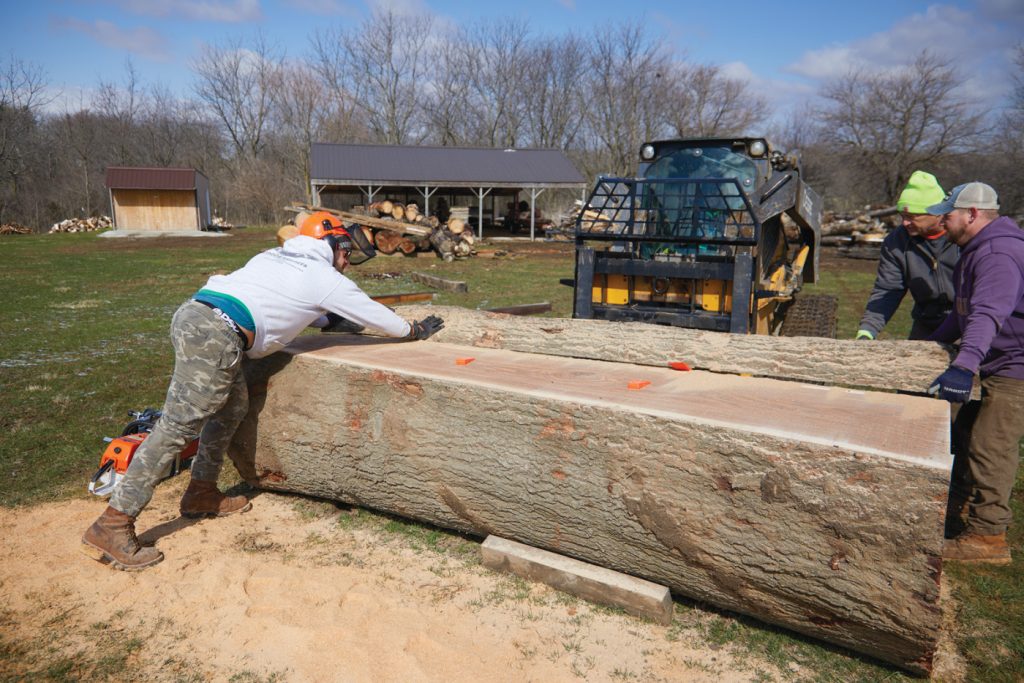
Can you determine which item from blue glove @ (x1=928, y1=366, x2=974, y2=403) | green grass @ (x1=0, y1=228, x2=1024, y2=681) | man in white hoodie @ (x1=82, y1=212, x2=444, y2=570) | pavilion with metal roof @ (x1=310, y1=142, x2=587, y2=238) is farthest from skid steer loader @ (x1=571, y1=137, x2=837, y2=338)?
pavilion with metal roof @ (x1=310, y1=142, x2=587, y2=238)

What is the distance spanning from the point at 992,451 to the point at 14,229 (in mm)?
39140

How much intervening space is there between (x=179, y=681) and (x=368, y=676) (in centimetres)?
71

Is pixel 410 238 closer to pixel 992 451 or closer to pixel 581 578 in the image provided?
pixel 581 578

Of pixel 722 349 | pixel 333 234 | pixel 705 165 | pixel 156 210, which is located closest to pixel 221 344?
pixel 333 234

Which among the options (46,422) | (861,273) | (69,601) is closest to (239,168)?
(861,273)

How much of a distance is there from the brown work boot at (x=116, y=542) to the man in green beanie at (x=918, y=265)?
4.10 meters

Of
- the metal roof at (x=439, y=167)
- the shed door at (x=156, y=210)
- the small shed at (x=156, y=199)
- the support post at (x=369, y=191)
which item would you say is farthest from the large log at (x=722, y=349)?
the shed door at (x=156, y=210)

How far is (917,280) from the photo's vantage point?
395 centimetres

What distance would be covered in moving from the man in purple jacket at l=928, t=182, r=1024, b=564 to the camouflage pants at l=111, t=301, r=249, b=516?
11.0 ft

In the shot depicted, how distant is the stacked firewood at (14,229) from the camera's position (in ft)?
102

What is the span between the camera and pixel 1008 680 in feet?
8.33

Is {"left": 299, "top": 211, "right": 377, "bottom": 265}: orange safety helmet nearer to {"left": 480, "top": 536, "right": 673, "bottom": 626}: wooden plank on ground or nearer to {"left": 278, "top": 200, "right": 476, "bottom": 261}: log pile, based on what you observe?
{"left": 480, "top": 536, "right": 673, "bottom": 626}: wooden plank on ground

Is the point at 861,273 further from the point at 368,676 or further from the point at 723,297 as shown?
the point at 368,676

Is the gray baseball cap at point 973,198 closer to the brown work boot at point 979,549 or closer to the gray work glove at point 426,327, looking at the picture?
the brown work boot at point 979,549
